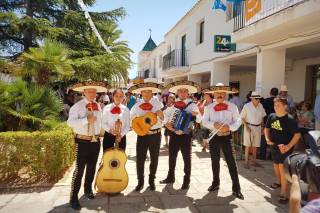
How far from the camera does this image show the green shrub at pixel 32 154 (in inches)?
226

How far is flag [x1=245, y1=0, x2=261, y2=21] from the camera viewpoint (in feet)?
26.7

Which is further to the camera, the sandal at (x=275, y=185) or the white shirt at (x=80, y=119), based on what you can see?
the sandal at (x=275, y=185)

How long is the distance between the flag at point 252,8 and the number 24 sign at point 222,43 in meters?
2.82

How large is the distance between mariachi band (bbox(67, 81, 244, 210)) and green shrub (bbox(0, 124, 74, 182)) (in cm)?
98

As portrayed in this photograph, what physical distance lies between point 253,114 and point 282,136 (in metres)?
2.12

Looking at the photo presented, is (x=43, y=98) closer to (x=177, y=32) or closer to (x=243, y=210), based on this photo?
(x=243, y=210)

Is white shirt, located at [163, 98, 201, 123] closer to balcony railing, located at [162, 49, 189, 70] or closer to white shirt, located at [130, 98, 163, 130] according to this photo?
white shirt, located at [130, 98, 163, 130]

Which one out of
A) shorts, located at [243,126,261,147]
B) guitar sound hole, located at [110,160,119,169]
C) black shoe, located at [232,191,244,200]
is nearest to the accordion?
guitar sound hole, located at [110,160,119,169]

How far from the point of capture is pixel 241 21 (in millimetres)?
9984

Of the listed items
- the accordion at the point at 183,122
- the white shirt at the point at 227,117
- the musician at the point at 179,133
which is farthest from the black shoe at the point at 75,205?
the white shirt at the point at 227,117

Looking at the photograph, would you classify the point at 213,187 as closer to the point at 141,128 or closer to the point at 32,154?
the point at 141,128

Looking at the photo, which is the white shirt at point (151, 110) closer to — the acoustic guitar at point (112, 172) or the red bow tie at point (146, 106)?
the red bow tie at point (146, 106)

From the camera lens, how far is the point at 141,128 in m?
5.43

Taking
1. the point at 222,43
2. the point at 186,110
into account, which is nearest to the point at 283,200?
the point at 186,110
